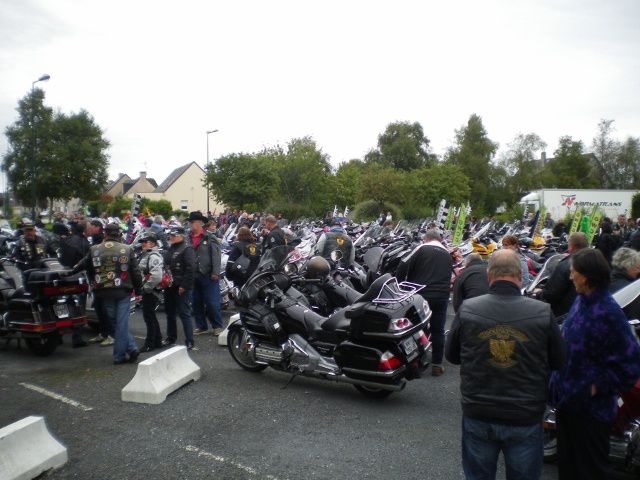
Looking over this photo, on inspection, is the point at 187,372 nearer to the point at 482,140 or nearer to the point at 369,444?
the point at 369,444

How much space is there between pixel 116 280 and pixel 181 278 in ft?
2.94

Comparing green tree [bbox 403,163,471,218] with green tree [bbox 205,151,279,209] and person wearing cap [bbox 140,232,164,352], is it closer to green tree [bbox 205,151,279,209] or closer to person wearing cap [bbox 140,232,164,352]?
green tree [bbox 205,151,279,209]

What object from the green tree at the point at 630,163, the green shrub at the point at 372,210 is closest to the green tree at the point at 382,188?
the green shrub at the point at 372,210

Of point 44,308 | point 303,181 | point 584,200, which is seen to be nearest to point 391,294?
point 44,308

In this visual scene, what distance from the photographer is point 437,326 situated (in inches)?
260

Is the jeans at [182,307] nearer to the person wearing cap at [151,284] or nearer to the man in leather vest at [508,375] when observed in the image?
the person wearing cap at [151,284]

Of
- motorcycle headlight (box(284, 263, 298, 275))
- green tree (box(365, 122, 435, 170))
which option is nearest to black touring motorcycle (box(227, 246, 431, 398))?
motorcycle headlight (box(284, 263, 298, 275))

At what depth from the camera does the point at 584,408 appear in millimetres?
2945

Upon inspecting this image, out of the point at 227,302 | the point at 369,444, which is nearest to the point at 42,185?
the point at 227,302

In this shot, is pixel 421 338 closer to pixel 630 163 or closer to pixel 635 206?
pixel 635 206

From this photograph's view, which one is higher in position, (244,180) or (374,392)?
(244,180)

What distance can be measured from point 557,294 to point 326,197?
3568 centimetres

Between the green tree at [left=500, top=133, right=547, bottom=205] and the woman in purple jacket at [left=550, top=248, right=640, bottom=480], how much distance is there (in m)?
64.5

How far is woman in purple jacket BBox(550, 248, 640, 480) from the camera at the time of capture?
2.91m
